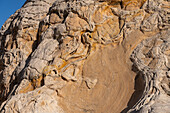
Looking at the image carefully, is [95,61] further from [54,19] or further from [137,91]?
[54,19]

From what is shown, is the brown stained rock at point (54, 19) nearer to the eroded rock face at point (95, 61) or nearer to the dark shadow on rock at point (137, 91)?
the eroded rock face at point (95, 61)

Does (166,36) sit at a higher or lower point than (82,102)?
higher

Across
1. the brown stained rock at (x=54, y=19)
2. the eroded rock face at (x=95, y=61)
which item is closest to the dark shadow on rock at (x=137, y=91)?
the eroded rock face at (x=95, y=61)

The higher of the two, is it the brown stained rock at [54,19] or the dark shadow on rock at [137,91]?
the brown stained rock at [54,19]

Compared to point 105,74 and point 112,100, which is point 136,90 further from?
point 105,74

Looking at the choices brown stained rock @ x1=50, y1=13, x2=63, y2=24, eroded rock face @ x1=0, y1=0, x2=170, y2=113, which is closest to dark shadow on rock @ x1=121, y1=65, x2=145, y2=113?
eroded rock face @ x1=0, y1=0, x2=170, y2=113

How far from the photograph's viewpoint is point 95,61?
4.83 meters

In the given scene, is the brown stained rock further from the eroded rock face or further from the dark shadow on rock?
the dark shadow on rock

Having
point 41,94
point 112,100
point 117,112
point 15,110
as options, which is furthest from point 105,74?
point 15,110

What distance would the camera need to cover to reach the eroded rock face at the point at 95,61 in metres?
4.03

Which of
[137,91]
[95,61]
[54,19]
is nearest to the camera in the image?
[137,91]

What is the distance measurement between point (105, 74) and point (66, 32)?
144cm

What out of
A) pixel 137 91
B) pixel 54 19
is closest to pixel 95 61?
pixel 137 91

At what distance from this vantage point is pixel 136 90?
13.0 feet
